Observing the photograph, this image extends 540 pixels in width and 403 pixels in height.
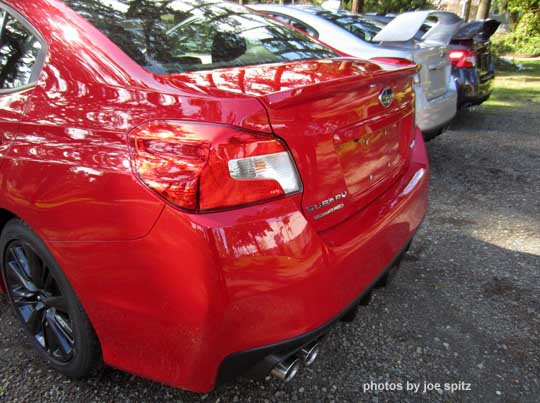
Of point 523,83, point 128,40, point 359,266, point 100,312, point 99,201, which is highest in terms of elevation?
point 128,40

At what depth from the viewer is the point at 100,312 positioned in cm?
165

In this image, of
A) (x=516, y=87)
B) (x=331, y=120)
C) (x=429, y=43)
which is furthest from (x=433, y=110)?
(x=516, y=87)

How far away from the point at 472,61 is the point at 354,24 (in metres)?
1.84

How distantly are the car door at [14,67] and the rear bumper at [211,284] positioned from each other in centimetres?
55

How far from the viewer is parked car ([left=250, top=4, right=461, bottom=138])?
4.00 m

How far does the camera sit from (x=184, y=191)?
1.35 metres

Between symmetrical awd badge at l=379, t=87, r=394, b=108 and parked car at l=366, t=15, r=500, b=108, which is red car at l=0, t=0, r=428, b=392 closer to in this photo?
symmetrical awd badge at l=379, t=87, r=394, b=108

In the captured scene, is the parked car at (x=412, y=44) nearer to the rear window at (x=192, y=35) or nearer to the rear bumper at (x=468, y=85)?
the rear bumper at (x=468, y=85)

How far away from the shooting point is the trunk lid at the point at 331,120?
4.92 ft

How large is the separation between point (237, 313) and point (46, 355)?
4.03 ft

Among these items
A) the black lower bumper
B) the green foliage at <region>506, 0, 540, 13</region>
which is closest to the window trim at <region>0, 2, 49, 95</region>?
the black lower bumper

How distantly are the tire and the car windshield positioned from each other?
13.0 feet

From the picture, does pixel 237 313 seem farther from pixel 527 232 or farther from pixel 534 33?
pixel 534 33

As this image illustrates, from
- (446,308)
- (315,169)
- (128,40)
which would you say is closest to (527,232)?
(446,308)
